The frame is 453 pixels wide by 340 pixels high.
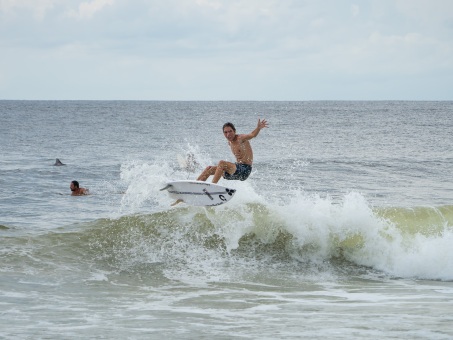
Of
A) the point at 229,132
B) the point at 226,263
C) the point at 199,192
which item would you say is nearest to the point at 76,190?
the point at 199,192

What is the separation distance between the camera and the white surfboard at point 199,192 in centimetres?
1388

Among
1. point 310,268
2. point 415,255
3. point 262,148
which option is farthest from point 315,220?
point 262,148

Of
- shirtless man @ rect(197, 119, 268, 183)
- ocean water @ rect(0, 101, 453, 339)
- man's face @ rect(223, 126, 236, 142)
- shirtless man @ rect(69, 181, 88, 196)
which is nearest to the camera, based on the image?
ocean water @ rect(0, 101, 453, 339)

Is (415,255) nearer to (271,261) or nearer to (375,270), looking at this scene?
(375,270)

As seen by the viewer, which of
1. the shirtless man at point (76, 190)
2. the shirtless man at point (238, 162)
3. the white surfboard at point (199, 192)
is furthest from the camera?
the shirtless man at point (76, 190)

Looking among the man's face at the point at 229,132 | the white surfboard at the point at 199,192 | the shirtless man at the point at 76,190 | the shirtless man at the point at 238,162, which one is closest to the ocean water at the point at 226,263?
the shirtless man at the point at 76,190

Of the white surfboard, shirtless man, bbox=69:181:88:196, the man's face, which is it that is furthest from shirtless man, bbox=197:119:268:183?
shirtless man, bbox=69:181:88:196

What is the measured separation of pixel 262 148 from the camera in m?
47.3

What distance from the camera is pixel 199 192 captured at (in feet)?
46.3

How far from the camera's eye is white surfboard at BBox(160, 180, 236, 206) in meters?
13.9

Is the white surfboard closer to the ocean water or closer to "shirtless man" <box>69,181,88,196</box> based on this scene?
the ocean water

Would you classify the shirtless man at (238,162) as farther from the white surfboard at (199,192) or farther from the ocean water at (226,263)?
the ocean water at (226,263)

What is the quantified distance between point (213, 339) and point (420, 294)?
4602 millimetres

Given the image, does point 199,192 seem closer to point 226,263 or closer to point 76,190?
point 226,263
